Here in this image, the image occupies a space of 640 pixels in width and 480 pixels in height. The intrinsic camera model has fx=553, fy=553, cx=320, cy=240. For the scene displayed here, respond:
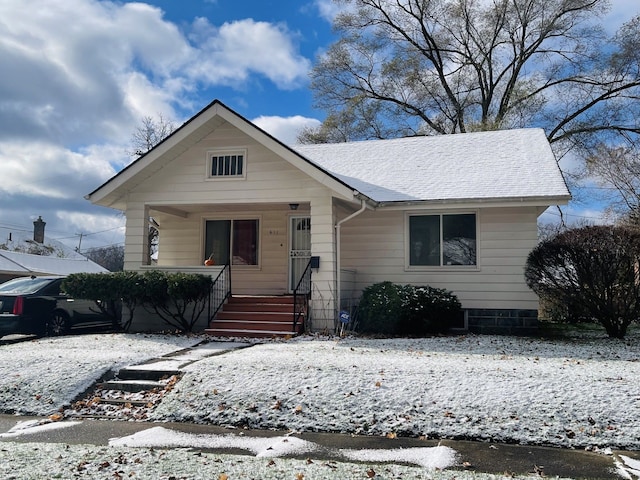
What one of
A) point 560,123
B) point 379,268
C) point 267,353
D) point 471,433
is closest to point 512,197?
point 379,268

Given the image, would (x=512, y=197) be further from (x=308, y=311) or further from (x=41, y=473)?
(x=41, y=473)

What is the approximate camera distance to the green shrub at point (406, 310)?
1206cm

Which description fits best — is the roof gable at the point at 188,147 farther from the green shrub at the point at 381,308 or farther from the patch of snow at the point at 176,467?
the patch of snow at the point at 176,467

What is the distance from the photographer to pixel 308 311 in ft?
41.7

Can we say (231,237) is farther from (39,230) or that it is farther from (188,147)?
(39,230)

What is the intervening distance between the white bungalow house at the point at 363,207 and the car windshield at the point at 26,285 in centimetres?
195

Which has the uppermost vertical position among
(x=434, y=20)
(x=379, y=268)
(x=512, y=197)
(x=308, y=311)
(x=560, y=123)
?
(x=434, y=20)

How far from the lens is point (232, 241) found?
1580 cm

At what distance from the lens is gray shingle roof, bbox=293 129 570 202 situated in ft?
42.9

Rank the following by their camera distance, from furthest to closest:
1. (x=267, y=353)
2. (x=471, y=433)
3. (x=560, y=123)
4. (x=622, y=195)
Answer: (x=560, y=123)
(x=622, y=195)
(x=267, y=353)
(x=471, y=433)

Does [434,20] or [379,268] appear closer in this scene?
[379,268]

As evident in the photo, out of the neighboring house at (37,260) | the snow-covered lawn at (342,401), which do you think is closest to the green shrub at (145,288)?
the snow-covered lawn at (342,401)

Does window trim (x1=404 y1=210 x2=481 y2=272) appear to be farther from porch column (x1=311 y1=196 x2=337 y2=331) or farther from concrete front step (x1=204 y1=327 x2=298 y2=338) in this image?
concrete front step (x1=204 y1=327 x2=298 y2=338)

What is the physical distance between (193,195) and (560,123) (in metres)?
21.3
